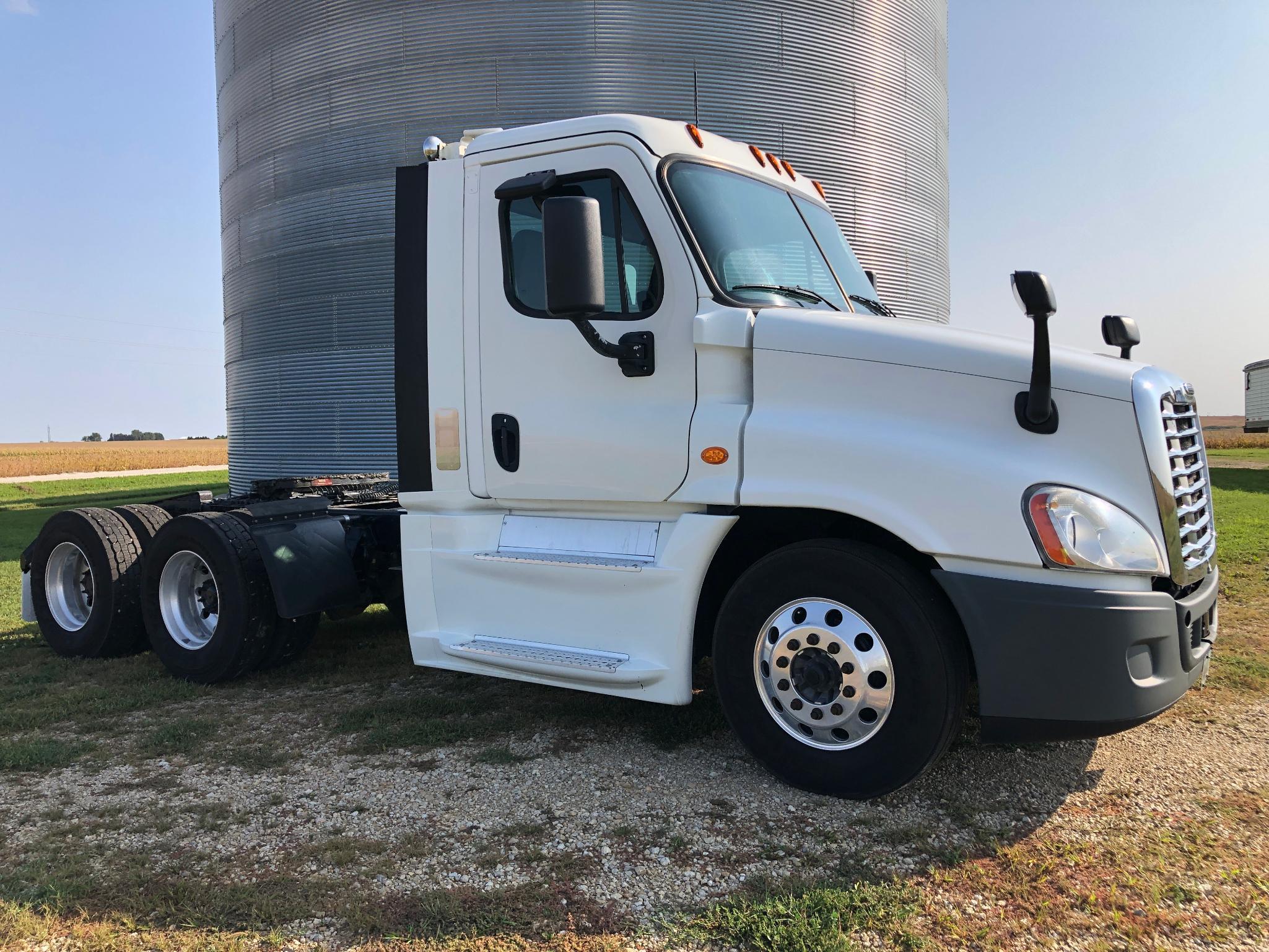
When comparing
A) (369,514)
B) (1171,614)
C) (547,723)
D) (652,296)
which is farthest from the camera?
(369,514)

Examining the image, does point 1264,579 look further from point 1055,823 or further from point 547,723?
point 547,723

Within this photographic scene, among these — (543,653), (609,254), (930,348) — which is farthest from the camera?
(543,653)

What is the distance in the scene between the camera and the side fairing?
3352 millimetres

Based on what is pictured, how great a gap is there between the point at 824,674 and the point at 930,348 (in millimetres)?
1341

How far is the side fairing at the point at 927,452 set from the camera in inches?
132

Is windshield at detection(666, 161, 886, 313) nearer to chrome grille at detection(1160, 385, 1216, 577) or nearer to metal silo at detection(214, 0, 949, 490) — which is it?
chrome grille at detection(1160, 385, 1216, 577)

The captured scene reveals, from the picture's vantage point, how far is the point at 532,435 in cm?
449

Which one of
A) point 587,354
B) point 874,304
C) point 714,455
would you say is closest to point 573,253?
point 587,354

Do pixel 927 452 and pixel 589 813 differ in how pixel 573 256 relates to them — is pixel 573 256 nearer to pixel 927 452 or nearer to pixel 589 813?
pixel 927 452

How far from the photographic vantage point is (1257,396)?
4559cm

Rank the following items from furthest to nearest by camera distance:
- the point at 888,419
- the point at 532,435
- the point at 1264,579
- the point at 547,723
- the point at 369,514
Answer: the point at 1264,579 < the point at 369,514 < the point at 547,723 < the point at 532,435 < the point at 888,419

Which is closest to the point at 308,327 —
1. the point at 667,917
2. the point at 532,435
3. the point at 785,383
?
the point at 532,435

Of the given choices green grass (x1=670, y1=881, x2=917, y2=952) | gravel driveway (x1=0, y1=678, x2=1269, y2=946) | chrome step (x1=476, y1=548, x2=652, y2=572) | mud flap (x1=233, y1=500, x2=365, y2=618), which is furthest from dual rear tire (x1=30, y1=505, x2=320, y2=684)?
green grass (x1=670, y1=881, x2=917, y2=952)

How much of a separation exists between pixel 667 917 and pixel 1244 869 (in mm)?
1966
